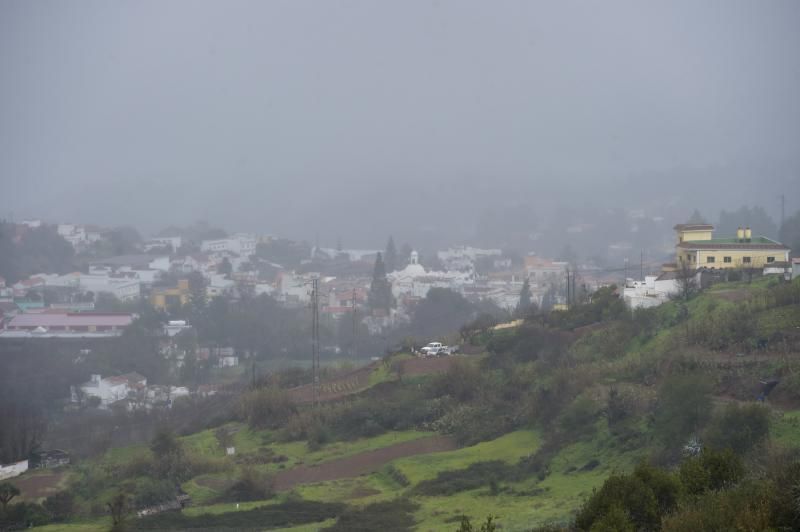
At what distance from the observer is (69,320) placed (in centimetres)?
3847

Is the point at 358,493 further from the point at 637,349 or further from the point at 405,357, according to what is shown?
the point at 405,357

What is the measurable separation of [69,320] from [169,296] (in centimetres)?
787

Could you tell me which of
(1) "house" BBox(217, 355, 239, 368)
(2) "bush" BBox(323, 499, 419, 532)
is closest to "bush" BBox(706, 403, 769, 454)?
(2) "bush" BBox(323, 499, 419, 532)

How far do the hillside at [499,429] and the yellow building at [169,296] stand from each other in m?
22.9

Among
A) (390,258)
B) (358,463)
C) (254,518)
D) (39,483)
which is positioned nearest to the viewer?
(254,518)

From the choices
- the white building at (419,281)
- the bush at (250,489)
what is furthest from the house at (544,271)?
the bush at (250,489)

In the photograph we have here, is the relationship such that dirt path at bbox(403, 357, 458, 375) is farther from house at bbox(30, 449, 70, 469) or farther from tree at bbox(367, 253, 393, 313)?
tree at bbox(367, 253, 393, 313)

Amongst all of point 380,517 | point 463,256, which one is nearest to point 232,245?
point 463,256

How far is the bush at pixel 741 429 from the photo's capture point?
470 inches

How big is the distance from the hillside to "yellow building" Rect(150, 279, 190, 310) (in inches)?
902

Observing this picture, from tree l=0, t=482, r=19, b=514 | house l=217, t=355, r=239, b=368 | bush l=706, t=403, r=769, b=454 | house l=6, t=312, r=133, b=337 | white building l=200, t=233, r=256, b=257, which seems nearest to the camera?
bush l=706, t=403, r=769, b=454

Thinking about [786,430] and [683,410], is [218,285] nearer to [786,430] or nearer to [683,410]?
[683,410]

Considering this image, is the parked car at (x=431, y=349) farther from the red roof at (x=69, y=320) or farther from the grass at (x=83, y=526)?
the red roof at (x=69, y=320)

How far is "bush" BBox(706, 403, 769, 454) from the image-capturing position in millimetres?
11930
